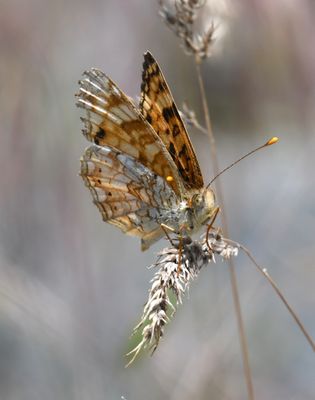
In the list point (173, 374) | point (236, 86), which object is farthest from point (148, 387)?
point (236, 86)

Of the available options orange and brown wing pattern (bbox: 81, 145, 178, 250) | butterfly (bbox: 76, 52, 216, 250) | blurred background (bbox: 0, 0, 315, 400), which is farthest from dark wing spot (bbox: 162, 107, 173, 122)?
blurred background (bbox: 0, 0, 315, 400)

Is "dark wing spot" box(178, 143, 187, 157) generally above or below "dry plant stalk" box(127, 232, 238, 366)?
above

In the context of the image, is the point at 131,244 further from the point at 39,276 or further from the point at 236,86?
the point at 236,86

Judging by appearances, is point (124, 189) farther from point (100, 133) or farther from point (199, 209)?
point (199, 209)

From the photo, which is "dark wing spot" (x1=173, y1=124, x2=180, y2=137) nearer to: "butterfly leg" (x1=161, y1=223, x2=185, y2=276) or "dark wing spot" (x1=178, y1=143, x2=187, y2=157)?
"dark wing spot" (x1=178, y1=143, x2=187, y2=157)

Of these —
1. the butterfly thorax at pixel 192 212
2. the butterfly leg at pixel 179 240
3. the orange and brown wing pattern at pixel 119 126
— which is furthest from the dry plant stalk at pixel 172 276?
the orange and brown wing pattern at pixel 119 126

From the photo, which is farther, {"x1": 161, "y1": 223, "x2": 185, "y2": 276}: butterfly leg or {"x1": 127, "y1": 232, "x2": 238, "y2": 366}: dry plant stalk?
{"x1": 161, "y1": 223, "x2": 185, "y2": 276}: butterfly leg

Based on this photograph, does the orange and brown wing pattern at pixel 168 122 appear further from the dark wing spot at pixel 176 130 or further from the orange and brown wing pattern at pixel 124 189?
the orange and brown wing pattern at pixel 124 189
